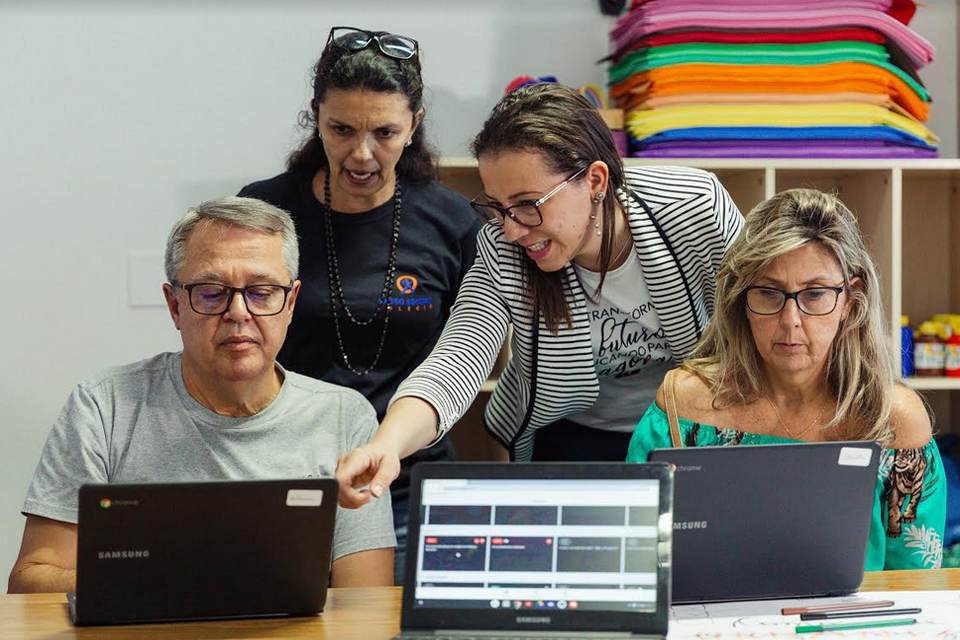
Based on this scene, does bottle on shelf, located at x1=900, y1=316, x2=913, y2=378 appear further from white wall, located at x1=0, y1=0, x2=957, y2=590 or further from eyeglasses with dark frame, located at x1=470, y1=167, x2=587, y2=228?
eyeglasses with dark frame, located at x1=470, y1=167, x2=587, y2=228

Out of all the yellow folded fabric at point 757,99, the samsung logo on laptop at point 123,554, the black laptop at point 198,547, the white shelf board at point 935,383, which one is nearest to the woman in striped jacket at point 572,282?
the black laptop at point 198,547

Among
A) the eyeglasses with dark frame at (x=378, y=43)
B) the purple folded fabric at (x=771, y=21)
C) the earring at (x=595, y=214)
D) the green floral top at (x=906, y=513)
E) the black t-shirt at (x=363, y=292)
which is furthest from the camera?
the purple folded fabric at (x=771, y=21)

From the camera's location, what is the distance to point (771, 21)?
8.44ft

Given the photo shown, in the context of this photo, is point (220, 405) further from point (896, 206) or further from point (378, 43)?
point (896, 206)

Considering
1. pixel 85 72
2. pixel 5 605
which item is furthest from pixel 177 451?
pixel 85 72

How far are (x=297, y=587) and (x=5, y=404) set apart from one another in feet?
5.46

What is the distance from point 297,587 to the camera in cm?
142

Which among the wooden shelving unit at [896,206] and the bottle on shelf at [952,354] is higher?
the wooden shelving unit at [896,206]

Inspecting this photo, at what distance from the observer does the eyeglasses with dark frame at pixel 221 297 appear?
5.89ft

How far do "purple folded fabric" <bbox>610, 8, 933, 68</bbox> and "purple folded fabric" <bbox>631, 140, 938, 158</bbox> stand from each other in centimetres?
25

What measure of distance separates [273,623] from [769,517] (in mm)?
671

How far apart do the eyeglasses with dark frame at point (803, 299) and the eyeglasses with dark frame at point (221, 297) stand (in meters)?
0.83

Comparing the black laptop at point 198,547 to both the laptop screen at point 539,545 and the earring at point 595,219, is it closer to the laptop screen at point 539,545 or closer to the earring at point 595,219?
the laptop screen at point 539,545

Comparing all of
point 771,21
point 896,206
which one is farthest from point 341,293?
point 896,206
